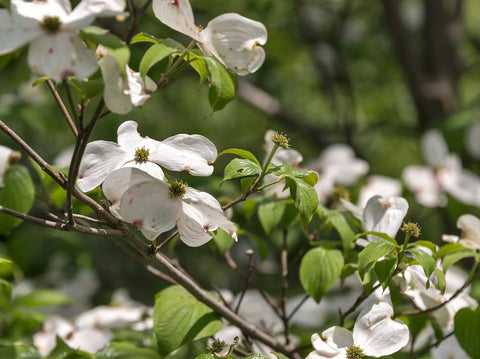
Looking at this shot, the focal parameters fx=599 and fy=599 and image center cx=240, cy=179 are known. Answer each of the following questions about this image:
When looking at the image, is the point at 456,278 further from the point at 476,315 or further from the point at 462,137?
the point at 462,137

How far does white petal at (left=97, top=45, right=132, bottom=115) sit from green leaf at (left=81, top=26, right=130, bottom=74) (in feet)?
0.05

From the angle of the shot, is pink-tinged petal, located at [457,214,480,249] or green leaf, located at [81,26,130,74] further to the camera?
pink-tinged petal, located at [457,214,480,249]

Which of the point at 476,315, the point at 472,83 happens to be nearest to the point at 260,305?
the point at 476,315

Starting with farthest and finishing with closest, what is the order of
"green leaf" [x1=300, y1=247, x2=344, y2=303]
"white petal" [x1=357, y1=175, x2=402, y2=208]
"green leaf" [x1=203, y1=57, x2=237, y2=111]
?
"white petal" [x1=357, y1=175, x2=402, y2=208], "green leaf" [x1=300, y1=247, x2=344, y2=303], "green leaf" [x1=203, y1=57, x2=237, y2=111]

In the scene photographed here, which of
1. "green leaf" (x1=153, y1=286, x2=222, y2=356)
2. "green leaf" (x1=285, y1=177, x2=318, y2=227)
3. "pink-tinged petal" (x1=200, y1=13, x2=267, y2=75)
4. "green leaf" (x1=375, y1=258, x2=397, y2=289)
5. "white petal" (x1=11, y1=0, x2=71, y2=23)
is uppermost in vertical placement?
"white petal" (x1=11, y1=0, x2=71, y2=23)

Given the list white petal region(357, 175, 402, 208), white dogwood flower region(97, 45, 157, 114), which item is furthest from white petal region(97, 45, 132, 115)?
Result: white petal region(357, 175, 402, 208)

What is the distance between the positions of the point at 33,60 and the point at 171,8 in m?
0.19

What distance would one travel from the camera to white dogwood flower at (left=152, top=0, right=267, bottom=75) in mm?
718

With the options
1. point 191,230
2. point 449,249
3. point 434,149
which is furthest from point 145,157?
point 434,149

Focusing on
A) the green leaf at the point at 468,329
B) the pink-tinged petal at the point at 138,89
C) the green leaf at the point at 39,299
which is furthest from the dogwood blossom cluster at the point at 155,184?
the green leaf at the point at 39,299

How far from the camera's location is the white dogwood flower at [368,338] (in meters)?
0.78

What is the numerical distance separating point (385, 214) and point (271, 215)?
207 mm

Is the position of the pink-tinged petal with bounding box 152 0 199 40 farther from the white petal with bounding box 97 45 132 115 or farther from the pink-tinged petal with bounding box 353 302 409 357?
the pink-tinged petal with bounding box 353 302 409 357

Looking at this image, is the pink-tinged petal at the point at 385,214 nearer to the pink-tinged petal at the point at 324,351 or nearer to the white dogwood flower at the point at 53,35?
the pink-tinged petal at the point at 324,351
